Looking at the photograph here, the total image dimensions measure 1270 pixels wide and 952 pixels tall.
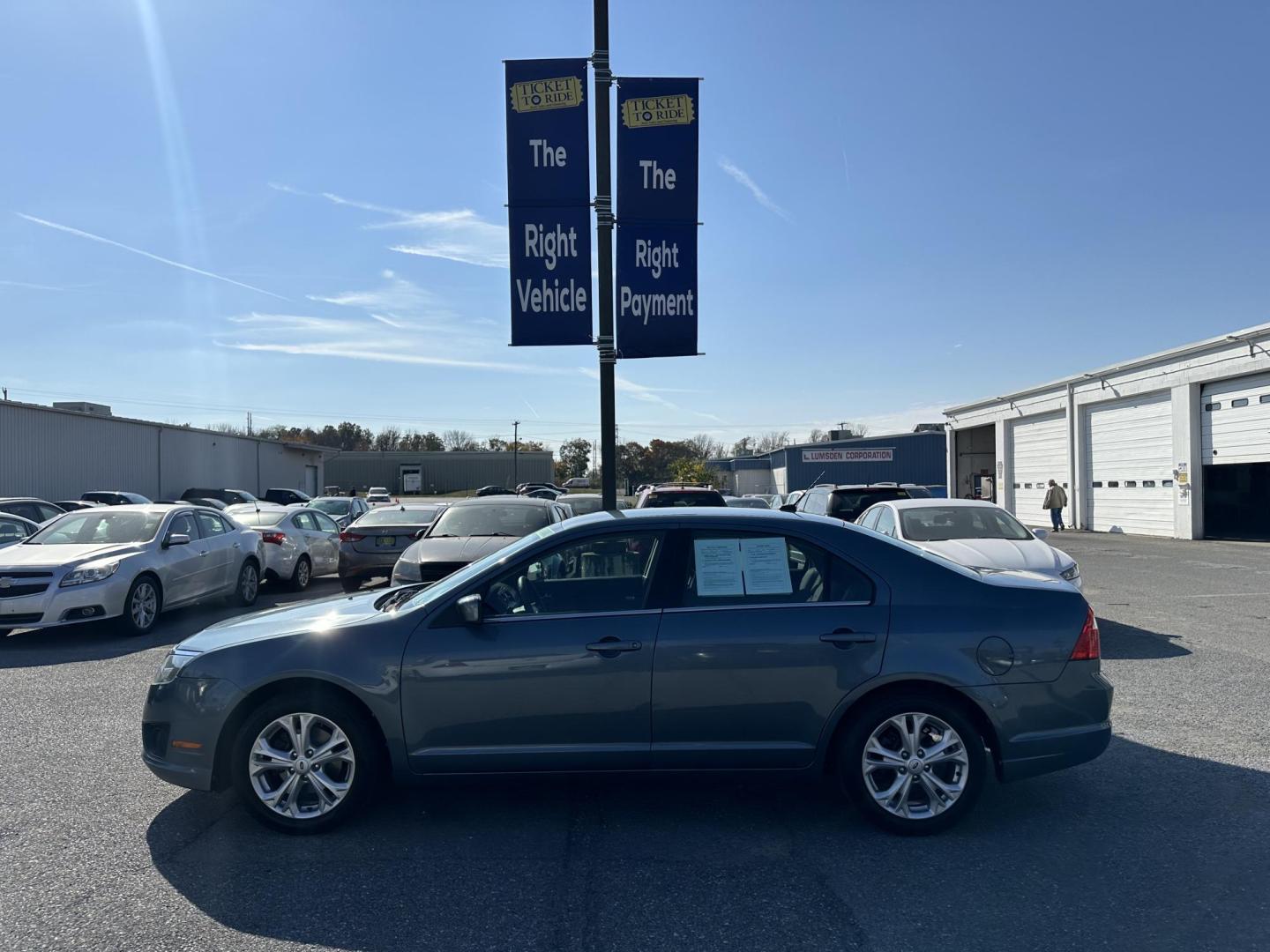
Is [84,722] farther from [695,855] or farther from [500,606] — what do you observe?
[695,855]

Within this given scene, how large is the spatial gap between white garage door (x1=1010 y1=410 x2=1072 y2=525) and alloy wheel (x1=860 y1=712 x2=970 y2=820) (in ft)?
94.6

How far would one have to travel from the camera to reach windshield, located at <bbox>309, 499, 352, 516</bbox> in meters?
23.9

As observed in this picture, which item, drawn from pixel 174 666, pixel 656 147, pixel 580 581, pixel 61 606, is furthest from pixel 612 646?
pixel 61 606

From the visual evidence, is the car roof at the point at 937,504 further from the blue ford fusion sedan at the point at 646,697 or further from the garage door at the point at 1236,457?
the garage door at the point at 1236,457

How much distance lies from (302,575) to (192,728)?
447 inches

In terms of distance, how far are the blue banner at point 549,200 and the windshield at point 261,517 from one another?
794 cm

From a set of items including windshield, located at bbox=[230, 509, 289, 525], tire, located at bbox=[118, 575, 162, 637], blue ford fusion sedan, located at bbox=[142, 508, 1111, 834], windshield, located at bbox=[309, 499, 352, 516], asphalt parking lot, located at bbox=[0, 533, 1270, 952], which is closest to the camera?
asphalt parking lot, located at bbox=[0, 533, 1270, 952]

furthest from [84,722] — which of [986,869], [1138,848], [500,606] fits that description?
[1138,848]

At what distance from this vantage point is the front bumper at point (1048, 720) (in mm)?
4469

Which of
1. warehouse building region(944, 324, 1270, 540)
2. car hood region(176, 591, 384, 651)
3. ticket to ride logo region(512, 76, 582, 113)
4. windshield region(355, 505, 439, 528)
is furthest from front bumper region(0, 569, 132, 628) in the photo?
warehouse building region(944, 324, 1270, 540)

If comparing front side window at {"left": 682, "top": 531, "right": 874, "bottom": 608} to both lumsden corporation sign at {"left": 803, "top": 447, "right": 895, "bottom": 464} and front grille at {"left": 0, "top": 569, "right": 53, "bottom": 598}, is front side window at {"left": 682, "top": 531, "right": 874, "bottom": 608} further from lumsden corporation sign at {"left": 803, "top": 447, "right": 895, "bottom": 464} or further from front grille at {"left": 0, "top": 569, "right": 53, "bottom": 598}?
lumsden corporation sign at {"left": 803, "top": 447, "right": 895, "bottom": 464}

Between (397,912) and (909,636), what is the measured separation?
2593 millimetres

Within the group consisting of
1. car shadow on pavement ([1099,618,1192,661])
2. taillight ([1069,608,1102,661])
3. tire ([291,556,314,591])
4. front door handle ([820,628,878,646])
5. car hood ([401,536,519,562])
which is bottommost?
car shadow on pavement ([1099,618,1192,661])

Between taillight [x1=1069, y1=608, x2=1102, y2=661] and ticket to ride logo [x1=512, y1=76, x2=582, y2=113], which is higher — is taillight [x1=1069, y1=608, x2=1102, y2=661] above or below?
below
